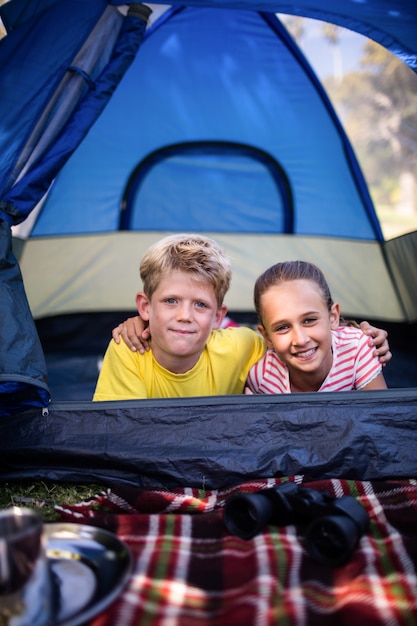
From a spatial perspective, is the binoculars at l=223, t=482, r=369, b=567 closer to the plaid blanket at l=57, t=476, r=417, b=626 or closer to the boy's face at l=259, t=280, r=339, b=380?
the plaid blanket at l=57, t=476, r=417, b=626

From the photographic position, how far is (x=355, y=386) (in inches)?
80.1

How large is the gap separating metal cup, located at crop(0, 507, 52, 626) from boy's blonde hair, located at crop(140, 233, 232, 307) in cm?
105

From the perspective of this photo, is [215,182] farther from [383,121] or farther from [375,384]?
[383,121]

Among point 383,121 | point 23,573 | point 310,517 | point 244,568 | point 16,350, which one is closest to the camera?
point 23,573

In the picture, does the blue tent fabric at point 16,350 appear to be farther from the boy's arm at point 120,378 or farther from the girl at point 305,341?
the girl at point 305,341

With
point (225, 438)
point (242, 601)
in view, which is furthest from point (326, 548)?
point (225, 438)

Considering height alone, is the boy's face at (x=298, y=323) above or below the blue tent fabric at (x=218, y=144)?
below

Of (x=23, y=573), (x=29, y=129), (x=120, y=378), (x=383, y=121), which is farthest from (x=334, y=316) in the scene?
(x=383, y=121)

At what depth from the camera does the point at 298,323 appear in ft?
6.16

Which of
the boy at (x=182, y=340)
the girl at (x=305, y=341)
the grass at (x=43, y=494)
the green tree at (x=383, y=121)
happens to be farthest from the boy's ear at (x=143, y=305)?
the green tree at (x=383, y=121)

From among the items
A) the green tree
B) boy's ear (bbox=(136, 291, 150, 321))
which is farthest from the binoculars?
the green tree

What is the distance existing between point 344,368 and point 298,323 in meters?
0.26

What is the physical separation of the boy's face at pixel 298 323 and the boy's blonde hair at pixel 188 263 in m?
0.17

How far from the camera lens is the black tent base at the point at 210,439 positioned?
5.59ft
